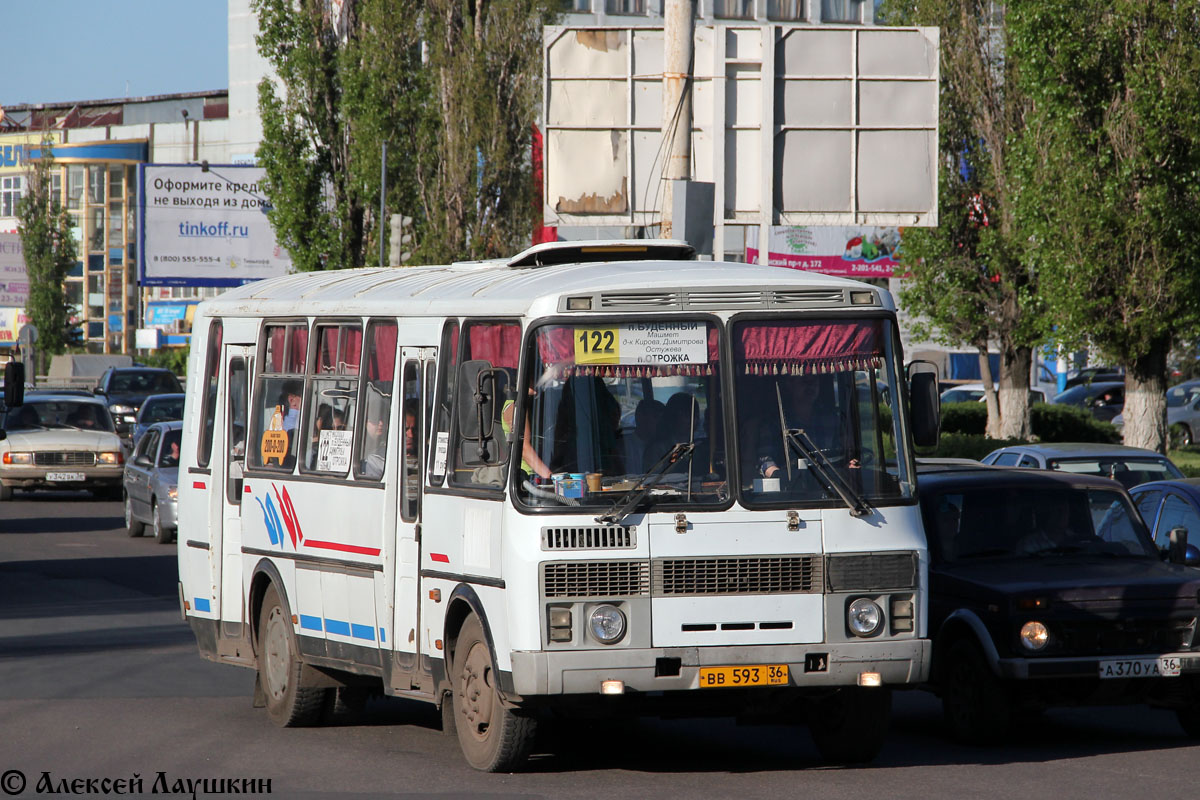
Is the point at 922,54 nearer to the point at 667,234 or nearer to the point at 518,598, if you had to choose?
the point at 667,234

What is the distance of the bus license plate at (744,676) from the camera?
8406mm

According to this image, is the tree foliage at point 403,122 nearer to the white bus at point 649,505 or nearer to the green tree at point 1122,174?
the green tree at point 1122,174

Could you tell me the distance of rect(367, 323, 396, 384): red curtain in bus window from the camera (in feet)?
32.9

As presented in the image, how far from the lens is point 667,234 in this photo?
15.7 meters

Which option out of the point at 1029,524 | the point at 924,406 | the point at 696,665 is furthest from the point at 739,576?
the point at 1029,524

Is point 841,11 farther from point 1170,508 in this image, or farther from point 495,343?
point 495,343

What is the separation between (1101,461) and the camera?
16.3 meters

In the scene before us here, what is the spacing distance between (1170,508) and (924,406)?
13.3 feet

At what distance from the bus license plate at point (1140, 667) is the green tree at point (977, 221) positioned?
2350cm

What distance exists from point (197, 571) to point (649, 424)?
4.52m

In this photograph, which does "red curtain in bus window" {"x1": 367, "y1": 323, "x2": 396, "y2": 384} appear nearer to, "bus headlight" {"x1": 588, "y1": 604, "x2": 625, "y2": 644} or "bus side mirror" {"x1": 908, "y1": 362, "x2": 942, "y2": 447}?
"bus headlight" {"x1": 588, "y1": 604, "x2": 625, "y2": 644}

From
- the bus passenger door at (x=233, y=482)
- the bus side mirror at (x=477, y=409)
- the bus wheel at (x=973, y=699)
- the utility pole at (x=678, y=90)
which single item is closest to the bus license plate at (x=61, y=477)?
Answer: the utility pole at (x=678, y=90)

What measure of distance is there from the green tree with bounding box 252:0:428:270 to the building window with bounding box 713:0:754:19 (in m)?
31.7

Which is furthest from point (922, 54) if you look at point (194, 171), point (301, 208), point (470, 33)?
point (194, 171)
